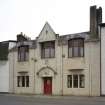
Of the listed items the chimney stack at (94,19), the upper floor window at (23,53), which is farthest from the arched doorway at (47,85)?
the chimney stack at (94,19)

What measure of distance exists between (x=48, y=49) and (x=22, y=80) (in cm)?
718

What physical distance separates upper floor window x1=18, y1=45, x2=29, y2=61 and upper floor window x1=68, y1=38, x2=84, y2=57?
8.66 m

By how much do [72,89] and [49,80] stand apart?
483 cm

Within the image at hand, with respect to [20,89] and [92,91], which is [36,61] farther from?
[92,91]

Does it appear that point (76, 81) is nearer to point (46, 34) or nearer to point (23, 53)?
point (46, 34)

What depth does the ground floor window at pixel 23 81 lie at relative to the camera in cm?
5803

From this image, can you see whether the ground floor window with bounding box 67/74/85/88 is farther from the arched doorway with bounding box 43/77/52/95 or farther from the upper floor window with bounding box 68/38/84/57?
the arched doorway with bounding box 43/77/52/95

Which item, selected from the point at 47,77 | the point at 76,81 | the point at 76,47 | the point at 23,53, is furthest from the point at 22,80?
the point at 76,47

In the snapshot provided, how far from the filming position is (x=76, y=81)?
51.3 metres

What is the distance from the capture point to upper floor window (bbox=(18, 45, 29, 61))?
58359 millimetres

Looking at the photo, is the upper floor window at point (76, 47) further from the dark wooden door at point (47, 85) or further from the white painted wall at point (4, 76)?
the white painted wall at point (4, 76)

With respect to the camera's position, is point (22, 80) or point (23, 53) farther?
point (23, 53)

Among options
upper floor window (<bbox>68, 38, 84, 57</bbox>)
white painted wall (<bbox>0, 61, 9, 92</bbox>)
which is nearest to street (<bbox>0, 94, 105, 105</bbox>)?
upper floor window (<bbox>68, 38, 84, 57</bbox>)

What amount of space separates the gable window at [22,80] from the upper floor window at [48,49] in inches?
185
